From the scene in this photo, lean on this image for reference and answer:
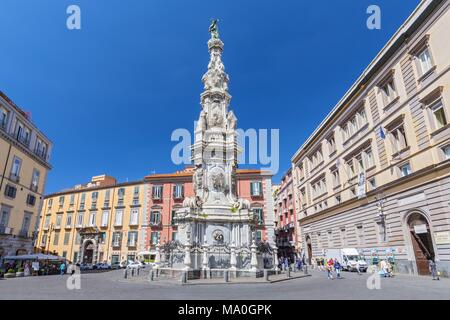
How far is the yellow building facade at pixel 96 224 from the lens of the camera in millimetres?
46312

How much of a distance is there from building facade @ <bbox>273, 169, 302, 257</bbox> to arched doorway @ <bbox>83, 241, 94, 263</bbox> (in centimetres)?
3352

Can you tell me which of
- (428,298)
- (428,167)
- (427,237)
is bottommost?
(428,298)

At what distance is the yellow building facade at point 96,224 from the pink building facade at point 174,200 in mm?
1766

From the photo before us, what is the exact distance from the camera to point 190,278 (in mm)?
16422

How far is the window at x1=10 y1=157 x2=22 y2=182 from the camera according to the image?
3203 cm

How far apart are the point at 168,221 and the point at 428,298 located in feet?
127

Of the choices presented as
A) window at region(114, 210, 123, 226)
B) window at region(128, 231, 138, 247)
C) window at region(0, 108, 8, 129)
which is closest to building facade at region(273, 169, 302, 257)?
window at region(128, 231, 138, 247)

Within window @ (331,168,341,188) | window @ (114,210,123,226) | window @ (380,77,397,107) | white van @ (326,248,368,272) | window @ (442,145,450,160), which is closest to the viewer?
window @ (442,145,450,160)

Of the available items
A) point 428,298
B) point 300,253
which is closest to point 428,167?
point 428,298

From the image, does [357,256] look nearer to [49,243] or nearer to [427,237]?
[427,237]

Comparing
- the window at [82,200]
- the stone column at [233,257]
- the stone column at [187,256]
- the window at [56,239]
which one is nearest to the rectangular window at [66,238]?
the window at [56,239]

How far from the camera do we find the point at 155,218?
45.7 m

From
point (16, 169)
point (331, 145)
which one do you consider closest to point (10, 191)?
point (16, 169)

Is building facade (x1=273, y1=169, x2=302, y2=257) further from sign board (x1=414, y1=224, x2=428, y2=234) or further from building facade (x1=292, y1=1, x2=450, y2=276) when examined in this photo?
sign board (x1=414, y1=224, x2=428, y2=234)
